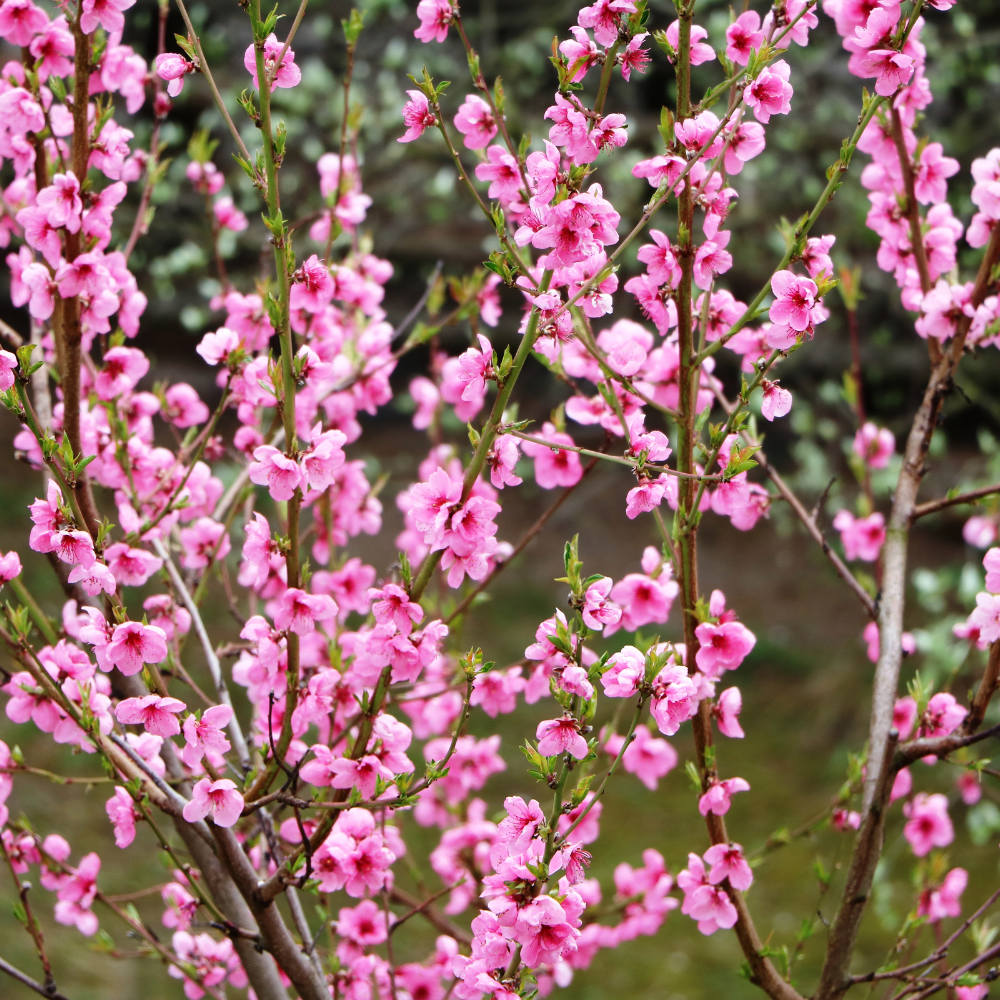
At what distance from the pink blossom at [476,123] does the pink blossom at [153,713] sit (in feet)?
2.73

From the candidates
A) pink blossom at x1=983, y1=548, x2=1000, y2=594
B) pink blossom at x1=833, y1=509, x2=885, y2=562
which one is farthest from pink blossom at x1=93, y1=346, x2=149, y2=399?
pink blossom at x1=833, y1=509, x2=885, y2=562

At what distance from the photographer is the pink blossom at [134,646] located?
119 cm

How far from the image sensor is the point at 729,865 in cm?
142

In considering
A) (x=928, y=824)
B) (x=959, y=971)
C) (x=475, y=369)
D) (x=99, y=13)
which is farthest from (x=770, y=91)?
(x=928, y=824)

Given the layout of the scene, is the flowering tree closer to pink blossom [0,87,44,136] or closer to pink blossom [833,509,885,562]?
pink blossom [0,87,44,136]

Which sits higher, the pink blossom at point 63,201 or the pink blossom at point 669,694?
the pink blossom at point 63,201

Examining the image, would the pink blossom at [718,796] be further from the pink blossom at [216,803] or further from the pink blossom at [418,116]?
the pink blossom at [418,116]

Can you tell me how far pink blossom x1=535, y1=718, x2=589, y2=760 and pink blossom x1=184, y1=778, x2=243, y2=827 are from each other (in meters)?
0.40

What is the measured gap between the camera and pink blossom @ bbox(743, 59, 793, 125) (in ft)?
4.19

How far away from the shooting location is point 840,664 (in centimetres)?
627

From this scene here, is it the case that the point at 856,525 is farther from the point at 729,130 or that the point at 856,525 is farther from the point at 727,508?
the point at 729,130

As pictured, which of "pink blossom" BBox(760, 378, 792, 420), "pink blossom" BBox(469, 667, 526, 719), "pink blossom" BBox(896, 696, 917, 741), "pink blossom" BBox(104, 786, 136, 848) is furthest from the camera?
"pink blossom" BBox(896, 696, 917, 741)

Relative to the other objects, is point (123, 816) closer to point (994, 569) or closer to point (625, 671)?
point (625, 671)

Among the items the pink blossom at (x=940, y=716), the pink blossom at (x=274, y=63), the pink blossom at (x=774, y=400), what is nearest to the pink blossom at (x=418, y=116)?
the pink blossom at (x=274, y=63)
